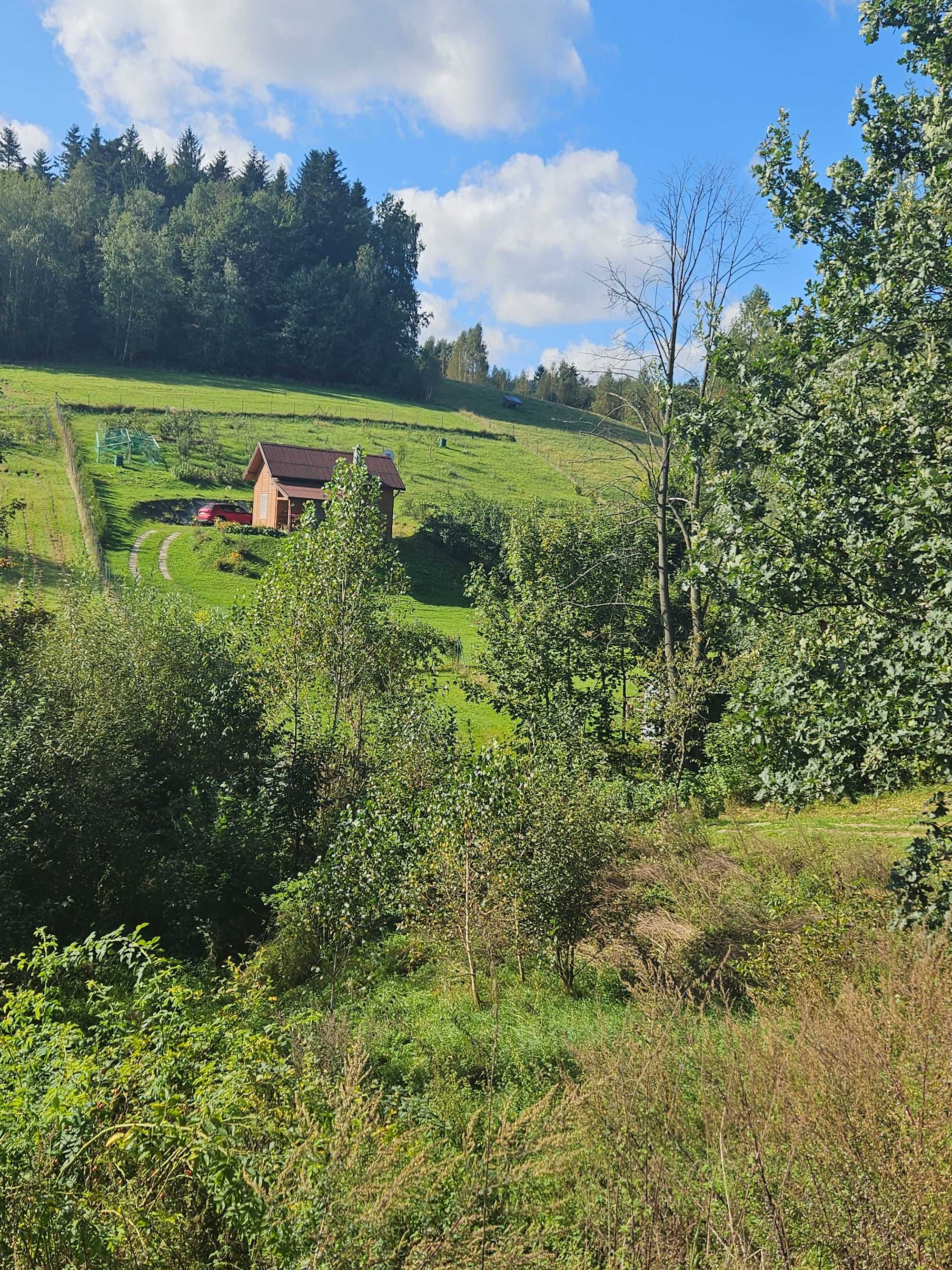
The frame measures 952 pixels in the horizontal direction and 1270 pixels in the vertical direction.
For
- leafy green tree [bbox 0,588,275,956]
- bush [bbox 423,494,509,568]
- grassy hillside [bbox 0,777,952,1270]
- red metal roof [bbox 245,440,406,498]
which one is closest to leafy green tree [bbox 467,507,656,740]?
leafy green tree [bbox 0,588,275,956]

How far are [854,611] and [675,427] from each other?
2812 millimetres

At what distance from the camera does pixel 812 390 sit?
8.50 metres

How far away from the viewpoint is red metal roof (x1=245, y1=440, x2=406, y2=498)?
46.8 metres

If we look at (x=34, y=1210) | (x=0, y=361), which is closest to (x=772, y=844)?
(x=34, y=1210)

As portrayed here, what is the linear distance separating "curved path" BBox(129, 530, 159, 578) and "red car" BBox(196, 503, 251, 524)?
12.4 ft

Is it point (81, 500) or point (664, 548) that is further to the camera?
point (81, 500)

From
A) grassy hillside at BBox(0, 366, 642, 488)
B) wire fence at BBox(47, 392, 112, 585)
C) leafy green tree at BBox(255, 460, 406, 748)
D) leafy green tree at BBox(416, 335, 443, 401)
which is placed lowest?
leafy green tree at BBox(255, 460, 406, 748)

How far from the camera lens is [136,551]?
3694cm

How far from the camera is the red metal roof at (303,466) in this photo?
46.8m

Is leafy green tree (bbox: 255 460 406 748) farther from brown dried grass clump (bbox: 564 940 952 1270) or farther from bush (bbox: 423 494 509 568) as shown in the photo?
bush (bbox: 423 494 509 568)

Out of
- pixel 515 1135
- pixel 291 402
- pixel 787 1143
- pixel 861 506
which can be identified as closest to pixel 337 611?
pixel 861 506

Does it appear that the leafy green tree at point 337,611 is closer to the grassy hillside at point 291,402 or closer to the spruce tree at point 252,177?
the grassy hillside at point 291,402

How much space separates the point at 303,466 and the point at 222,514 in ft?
19.8

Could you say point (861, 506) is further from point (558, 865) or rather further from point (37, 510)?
point (37, 510)
